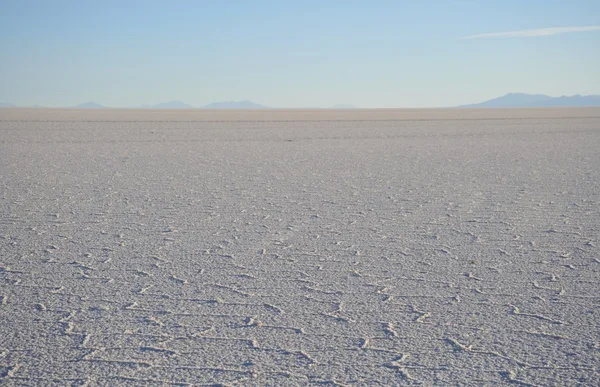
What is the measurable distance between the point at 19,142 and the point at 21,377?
17171mm

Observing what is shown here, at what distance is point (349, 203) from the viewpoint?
26.9 ft

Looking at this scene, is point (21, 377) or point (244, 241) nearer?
point (21, 377)

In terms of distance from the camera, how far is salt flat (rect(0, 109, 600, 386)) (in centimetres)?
317

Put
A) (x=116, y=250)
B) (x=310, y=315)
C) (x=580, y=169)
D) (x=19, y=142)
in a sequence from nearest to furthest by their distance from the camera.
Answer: (x=310, y=315)
(x=116, y=250)
(x=580, y=169)
(x=19, y=142)

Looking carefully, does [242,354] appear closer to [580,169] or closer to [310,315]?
[310,315]

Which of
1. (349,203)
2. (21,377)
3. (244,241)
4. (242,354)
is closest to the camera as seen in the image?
(21,377)

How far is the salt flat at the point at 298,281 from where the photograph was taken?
3174mm

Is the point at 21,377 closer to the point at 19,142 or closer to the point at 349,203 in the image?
A: the point at 349,203

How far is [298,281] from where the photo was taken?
4648 millimetres

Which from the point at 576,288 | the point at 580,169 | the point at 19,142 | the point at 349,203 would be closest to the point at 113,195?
the point at 349,203

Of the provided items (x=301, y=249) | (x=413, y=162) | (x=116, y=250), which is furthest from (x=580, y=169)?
(x=116, y=250)

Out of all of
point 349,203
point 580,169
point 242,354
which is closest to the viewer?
point 242,354

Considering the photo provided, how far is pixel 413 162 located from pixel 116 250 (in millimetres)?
9062

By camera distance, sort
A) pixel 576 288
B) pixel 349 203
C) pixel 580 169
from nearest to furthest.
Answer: pixel 576 288 → pixel 349 203 → pixel 580 169
